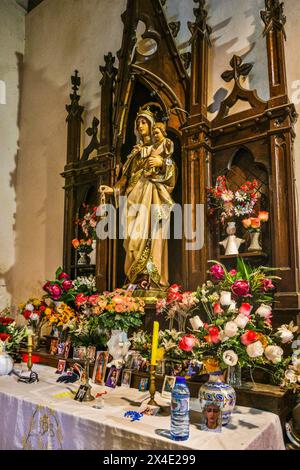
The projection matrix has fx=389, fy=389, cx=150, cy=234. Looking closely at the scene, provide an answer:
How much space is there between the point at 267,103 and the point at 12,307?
150 inches

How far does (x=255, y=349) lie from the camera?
1.92m

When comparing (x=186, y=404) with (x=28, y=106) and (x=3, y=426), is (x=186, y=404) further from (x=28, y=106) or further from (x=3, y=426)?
(x=28, y=106)

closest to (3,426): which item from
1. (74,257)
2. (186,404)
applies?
(186,404)

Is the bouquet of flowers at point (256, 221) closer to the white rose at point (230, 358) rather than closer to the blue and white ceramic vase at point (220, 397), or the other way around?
the white rose at point (230, 358)

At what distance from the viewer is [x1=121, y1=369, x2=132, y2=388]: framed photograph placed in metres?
→ 2.56

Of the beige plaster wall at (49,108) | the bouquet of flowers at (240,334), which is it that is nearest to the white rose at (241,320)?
the bouquet of flowers at (240,334)

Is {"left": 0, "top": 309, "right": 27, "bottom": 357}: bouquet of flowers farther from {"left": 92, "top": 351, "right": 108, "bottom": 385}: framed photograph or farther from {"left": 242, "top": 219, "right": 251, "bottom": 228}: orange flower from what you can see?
{"left": 242, "top": 219, "right": 251, "bottom": 228}: orange flower

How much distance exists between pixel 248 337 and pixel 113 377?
1071 millimetres

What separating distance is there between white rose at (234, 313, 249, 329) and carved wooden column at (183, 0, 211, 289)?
941 mm

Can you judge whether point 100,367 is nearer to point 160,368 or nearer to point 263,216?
point 160,368

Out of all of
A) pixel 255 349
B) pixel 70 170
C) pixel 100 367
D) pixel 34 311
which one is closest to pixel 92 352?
pixel 100 367

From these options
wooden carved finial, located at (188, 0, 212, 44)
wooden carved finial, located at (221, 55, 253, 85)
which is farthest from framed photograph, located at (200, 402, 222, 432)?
wooden carved finial, located at (188, 0, 212, 44)

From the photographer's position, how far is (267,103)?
284 cm
